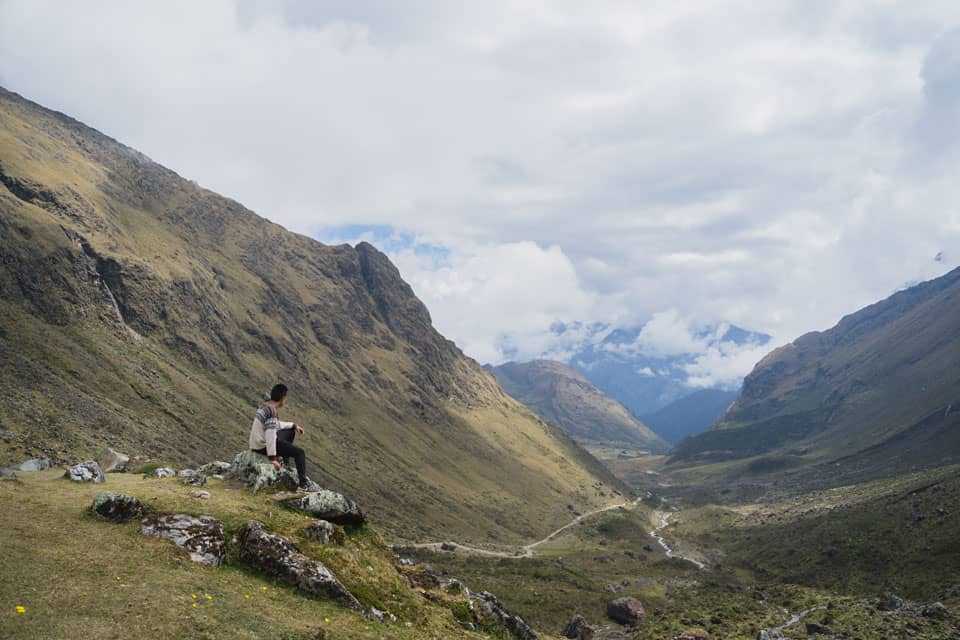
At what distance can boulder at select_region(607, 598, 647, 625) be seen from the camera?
4200 inches

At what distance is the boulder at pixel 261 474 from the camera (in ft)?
105

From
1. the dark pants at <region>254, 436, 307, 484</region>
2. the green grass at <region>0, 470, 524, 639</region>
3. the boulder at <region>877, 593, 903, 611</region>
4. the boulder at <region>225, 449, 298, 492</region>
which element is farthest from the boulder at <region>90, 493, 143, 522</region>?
the boulder at <region>877, 593, 903, 611</region>

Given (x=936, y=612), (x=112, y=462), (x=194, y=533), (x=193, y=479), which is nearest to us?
(x=194, y=533)

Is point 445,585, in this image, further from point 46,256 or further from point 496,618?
point 46,256

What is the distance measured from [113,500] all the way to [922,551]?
143424mm

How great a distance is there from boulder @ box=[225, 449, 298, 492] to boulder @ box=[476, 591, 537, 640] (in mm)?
14758

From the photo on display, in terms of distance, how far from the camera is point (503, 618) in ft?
125

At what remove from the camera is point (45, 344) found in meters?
149

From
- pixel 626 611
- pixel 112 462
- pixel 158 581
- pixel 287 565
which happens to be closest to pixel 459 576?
pixel 626 611

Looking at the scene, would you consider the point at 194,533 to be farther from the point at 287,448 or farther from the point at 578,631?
the point at 578,631

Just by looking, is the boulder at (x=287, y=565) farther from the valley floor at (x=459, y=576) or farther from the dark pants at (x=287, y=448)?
the dark pants at (x=287, y=448)

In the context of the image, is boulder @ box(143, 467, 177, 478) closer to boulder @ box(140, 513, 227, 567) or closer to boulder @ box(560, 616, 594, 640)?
boulder @ box(140, 513, 227, 567)

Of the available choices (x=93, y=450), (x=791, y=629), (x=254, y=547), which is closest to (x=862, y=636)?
(x=791, y=629)

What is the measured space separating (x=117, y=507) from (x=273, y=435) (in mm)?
7359
